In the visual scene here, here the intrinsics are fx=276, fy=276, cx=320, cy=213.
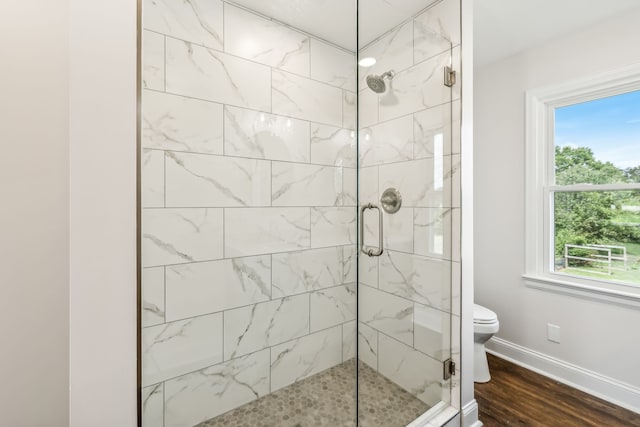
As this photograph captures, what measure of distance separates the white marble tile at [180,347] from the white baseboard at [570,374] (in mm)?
2194

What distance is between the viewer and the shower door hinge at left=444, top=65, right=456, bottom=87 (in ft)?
5.01

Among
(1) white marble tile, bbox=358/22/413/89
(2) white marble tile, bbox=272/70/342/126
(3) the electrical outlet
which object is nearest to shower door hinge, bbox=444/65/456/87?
(1) white marble tile, bbox=358/22/413/89

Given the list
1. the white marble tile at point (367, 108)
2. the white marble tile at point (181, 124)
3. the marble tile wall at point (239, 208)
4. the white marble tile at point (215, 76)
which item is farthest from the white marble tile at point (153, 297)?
the white marble tile at point (367, 108)

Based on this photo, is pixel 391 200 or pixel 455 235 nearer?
pixel 391 200

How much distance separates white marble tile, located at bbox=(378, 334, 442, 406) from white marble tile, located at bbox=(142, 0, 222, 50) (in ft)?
5.81

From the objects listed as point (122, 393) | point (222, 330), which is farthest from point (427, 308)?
point (122, 393)

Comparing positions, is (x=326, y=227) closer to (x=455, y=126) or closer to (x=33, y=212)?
(x=455, y=126)

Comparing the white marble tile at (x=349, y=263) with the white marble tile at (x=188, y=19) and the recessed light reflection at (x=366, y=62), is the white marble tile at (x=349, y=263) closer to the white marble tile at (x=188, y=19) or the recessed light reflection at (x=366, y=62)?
the recessed light reflection at (x=366, y=62)

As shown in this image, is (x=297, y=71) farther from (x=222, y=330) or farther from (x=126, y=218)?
(x=222, y=330)

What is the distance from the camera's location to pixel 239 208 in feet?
4.71

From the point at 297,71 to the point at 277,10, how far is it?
0.32 meters

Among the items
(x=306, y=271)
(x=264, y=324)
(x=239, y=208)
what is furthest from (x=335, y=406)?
(x=239, y=208)

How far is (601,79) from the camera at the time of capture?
1.82 metres

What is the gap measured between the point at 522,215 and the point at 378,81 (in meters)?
1.67
